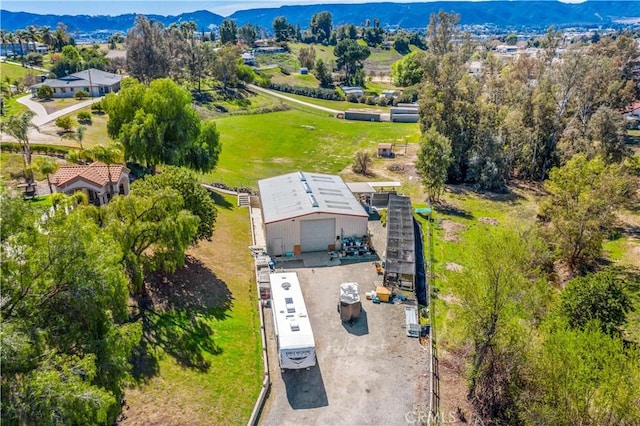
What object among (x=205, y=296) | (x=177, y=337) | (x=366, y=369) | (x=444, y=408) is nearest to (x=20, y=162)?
(x=205, y=296)

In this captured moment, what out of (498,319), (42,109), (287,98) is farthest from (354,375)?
(287,98)

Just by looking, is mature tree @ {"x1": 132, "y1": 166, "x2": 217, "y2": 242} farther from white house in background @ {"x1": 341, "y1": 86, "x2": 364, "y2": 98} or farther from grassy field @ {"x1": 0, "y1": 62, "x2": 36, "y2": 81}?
white house in background @ {"x1": 341, "y1": 86, "x2": 364, "y2": 98}

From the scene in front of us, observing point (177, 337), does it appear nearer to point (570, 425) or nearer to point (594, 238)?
point (570, 425)

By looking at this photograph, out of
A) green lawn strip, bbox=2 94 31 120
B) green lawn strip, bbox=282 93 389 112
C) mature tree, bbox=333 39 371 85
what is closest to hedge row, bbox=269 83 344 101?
green lawn strip, bbox=282 93 389 112

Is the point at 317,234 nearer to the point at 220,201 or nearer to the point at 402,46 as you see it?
the point at 220,201

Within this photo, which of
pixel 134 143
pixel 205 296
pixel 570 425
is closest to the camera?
pixel 570 425

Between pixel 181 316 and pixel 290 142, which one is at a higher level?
pixel 290 142

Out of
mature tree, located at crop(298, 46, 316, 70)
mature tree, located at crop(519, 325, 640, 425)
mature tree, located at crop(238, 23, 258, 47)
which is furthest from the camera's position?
mature tree, located at crop(238, 23, 258, 47)
